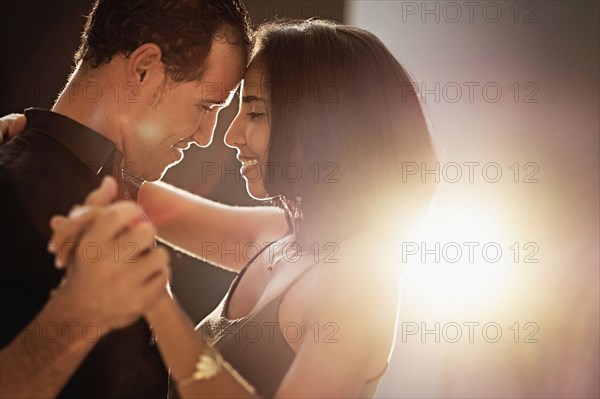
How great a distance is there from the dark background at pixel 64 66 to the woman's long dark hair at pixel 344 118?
34.3 inches

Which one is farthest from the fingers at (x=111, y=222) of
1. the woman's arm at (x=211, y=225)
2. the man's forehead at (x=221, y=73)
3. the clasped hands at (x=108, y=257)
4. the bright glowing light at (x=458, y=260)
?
the bright glowing light at (x=458, y=260)

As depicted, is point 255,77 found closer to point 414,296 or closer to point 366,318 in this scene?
point 366,318

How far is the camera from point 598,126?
6.05 feet

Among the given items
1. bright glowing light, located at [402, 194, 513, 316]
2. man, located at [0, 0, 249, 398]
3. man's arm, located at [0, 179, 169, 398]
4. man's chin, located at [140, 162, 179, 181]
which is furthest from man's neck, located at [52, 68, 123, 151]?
bright glowing light, located at [402, 194, 513, 316]

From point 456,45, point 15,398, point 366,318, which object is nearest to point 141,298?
point 15,398

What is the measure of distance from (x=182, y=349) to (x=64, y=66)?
4.88ft

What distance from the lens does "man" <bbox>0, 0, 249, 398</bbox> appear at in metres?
0.95

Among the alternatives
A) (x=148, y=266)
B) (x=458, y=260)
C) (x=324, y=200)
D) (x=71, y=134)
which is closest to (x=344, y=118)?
(x=324, y=200)

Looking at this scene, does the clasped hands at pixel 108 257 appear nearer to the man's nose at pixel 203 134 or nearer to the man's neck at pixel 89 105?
the man's neck at pixel 89 105

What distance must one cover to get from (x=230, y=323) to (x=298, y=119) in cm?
45

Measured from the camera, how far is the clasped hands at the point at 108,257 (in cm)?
86

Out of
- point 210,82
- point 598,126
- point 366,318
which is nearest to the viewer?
point 366,318

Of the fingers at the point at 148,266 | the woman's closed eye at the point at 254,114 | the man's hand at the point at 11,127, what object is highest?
the man's hand at the point at 11,127

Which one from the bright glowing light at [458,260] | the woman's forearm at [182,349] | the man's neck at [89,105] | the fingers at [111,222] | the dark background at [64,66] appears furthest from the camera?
the dark background at [64,66]
